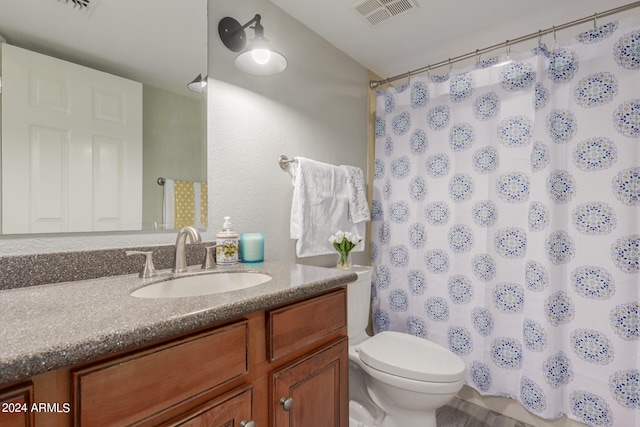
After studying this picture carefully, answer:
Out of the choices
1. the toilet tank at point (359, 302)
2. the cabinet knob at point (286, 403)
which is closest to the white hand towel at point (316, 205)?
the toilet tank at point (359, 302)

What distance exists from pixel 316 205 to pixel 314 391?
2.98 feet

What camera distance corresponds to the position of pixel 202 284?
1047mm

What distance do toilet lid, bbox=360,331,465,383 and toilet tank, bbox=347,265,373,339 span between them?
4.8 inches

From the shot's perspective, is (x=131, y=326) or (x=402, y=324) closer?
(x=131, y=326)

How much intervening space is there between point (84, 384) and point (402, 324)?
71.6 inches

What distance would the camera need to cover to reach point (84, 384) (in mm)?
479

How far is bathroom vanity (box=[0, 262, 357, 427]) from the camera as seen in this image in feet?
1.52

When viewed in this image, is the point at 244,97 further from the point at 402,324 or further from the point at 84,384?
the point at 402,324

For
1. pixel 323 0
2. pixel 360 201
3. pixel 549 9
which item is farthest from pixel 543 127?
pixel 323 0

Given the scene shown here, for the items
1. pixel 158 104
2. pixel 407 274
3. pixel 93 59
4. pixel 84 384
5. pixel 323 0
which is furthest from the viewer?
pixel 407 274

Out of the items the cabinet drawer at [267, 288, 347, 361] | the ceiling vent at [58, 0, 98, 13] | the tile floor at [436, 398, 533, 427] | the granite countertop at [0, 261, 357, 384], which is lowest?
the tile floor at [436, 398, 533, 427]

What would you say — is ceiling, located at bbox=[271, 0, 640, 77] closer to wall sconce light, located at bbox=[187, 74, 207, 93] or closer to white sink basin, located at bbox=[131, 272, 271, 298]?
wall sconce light, located at bbox=[187, 74, 207, 93]

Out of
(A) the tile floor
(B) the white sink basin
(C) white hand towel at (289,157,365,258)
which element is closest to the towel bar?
(C) white hand towel at (289,157,365,258)

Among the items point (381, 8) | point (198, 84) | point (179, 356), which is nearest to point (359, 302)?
point (179, 356)
